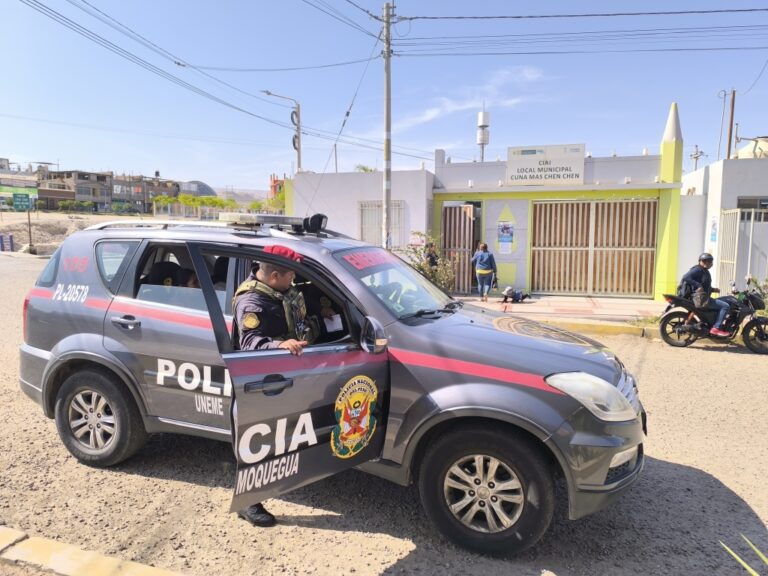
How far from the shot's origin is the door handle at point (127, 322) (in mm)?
3634

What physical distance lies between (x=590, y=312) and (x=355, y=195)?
7.19 metres

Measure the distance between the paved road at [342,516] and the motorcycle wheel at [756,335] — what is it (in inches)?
155

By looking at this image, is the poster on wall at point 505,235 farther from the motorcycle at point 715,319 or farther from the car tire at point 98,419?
the car tire at point 98,419

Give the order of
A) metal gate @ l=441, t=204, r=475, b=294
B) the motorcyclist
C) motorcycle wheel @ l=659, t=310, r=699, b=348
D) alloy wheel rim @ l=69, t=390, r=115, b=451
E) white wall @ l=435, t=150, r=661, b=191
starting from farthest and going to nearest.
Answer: metal gate @ l=441, t=204, r=475, b=294, white wall @ l=435, t=150, r=661, b=191, motorcycle wheel @ l=659, t=310, r=699, b=348, the motorcyclist, alloy wheel rim @ l=69, t=390, r=115, b=451

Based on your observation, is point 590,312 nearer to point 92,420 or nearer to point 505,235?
point 505,235

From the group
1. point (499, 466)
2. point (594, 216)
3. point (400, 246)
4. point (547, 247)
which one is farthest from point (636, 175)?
point (499, 466)

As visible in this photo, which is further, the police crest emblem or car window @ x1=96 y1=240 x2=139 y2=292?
car window @ x1=96 y1=240 x2=139 y2=292

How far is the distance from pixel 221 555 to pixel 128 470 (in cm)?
140

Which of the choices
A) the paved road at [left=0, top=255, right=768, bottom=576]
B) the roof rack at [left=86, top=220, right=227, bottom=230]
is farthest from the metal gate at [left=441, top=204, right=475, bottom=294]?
the roof rack at [left=86, top=220, right=227, bottom=230]

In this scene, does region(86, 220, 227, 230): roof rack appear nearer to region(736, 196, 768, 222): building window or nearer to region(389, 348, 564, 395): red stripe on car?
region(389, 348, 564, 395): red stripe on car

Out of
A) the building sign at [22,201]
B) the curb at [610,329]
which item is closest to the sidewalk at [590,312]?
the curb at [610,329]

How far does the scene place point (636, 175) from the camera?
45.2ft

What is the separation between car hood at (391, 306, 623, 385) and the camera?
113 inches

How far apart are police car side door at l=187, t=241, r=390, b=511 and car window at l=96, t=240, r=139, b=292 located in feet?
4.04
